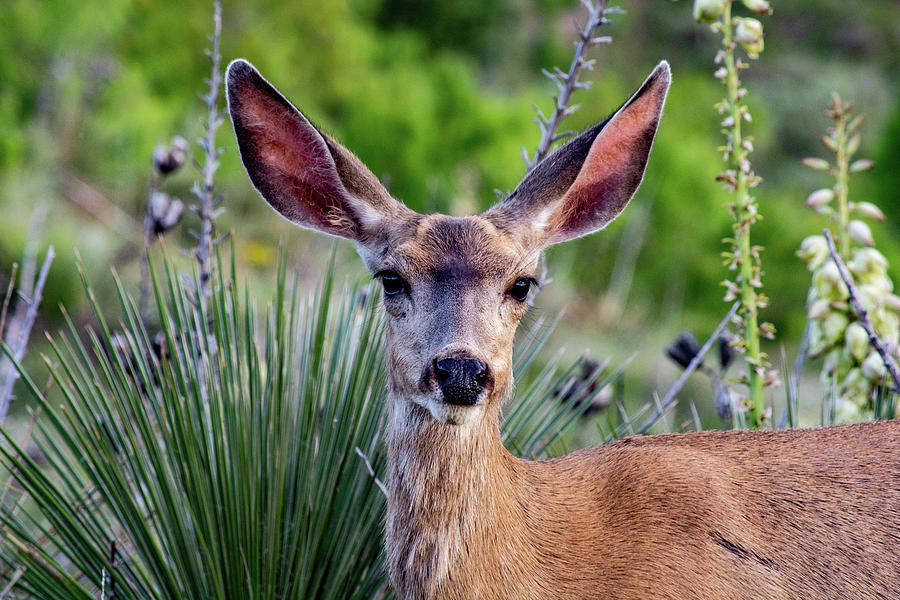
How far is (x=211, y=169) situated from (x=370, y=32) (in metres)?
19.2

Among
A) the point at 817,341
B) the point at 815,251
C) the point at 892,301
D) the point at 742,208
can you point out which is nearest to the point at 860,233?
the point at 815,251

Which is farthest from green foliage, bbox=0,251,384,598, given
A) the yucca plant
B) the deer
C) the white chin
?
the white chin

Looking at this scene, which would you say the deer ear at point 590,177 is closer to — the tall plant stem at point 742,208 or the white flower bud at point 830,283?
the tall plant stem at point 742,208

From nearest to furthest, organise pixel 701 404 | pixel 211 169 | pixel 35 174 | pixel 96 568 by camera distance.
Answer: pixel 96 568 < pixel 211 169 < pixel 701 404 < pixel 35 174

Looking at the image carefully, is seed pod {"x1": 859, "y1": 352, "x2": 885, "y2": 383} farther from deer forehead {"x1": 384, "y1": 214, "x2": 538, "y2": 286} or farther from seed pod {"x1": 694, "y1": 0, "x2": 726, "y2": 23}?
deer forehead {"x1": 384, "y1": 214, "x2": 538, "y2": 286}

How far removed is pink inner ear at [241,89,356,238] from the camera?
9.53 feet

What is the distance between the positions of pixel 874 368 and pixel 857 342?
9 centimetres

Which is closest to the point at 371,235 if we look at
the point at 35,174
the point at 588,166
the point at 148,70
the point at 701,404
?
the point at 588,166

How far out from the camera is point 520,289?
276cm

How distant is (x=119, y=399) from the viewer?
2.99m

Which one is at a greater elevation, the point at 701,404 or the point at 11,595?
the point at 701,404

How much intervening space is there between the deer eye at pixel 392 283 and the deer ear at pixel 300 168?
25 cm

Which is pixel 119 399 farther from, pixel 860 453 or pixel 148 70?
pixel 148 70

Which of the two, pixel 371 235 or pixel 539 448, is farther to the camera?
pixel 539 448
